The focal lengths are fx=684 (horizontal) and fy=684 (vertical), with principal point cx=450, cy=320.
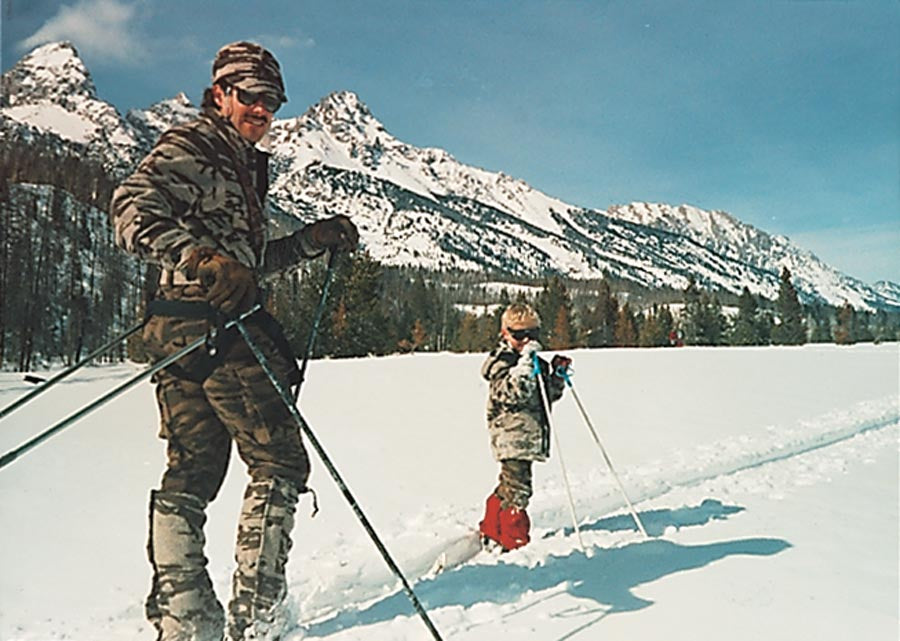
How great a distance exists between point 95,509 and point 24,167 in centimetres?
263

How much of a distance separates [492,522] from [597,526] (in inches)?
33.5

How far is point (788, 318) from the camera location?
60812 mm

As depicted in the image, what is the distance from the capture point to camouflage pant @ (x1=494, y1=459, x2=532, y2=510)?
378 centimetres

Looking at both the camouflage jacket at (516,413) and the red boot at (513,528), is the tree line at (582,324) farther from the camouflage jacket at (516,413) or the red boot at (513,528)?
the red boot at (513,528)

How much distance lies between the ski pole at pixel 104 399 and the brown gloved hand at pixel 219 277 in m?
0.10

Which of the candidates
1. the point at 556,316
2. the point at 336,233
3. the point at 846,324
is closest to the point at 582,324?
the point at 556,316

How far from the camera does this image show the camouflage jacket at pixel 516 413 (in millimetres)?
3908

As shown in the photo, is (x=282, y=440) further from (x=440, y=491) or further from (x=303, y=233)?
(x=440, y=491)

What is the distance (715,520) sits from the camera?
4086 mm

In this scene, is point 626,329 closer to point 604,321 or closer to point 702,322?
point 604,321

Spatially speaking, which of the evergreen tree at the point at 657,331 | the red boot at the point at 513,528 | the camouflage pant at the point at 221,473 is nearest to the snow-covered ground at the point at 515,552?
the red boot at the point at 513,528

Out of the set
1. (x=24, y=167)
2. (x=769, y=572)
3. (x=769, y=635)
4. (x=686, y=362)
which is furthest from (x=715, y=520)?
(x=686, y=362)

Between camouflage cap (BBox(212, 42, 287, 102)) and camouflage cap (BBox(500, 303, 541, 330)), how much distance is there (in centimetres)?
224

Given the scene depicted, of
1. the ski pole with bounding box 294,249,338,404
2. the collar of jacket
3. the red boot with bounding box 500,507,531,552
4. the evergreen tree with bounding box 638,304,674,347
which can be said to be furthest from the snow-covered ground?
the evergreen tree with bounding box 638,304,674,347
